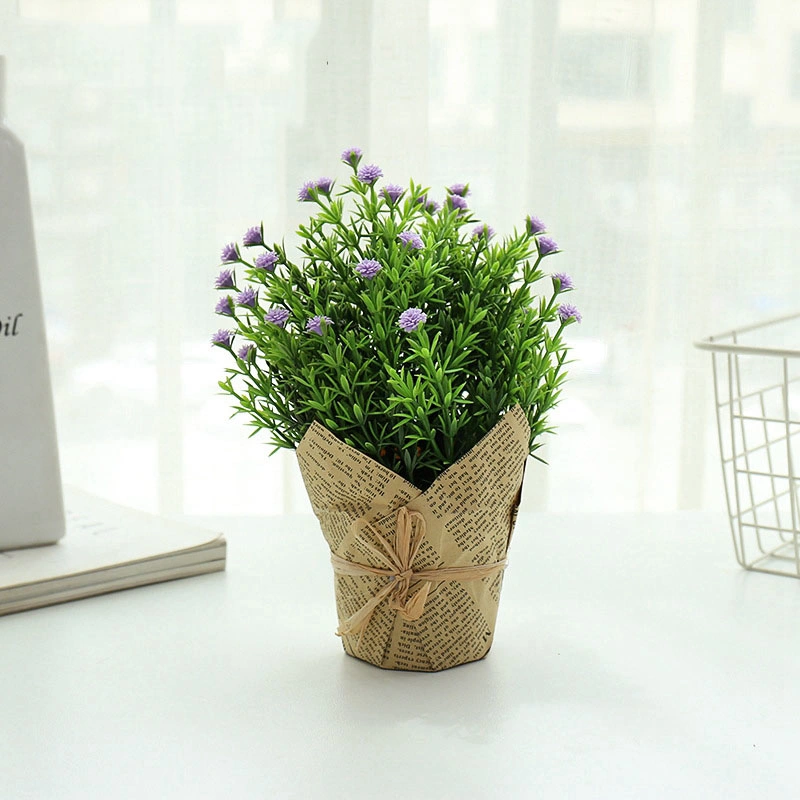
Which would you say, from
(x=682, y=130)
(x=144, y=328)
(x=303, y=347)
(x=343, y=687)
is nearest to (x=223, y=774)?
(x=343, y=687)

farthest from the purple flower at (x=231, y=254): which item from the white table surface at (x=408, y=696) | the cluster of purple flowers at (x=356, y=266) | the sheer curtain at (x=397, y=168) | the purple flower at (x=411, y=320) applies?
the sheer curtain at (x=397, y=168)

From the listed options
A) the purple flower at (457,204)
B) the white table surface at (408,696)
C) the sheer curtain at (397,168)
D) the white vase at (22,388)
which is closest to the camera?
the white table surface at (408,696)

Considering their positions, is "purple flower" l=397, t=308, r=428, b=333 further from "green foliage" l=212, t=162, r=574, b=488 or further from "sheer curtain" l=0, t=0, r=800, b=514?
"sheer curtain" l=0, t=0, r=800, b=514

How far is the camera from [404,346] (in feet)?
1.61

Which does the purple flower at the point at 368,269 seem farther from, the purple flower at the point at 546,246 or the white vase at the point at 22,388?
the white vase at the point at 22,388

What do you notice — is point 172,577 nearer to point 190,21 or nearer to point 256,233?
point 256,233

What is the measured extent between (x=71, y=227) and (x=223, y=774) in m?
1.12

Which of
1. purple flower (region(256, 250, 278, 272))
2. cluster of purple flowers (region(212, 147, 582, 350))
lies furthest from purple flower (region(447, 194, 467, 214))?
purple flower (region(256, 250, 278, 272))

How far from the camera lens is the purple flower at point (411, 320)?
1.49ft

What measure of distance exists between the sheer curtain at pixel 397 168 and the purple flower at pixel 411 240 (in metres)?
0.91

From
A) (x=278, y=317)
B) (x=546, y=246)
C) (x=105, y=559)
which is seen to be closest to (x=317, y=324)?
(x=278, y=317)

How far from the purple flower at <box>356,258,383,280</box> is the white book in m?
0.29

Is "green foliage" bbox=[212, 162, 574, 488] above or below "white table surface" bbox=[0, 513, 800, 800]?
above

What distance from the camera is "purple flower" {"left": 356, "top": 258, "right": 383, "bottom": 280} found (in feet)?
1.56
